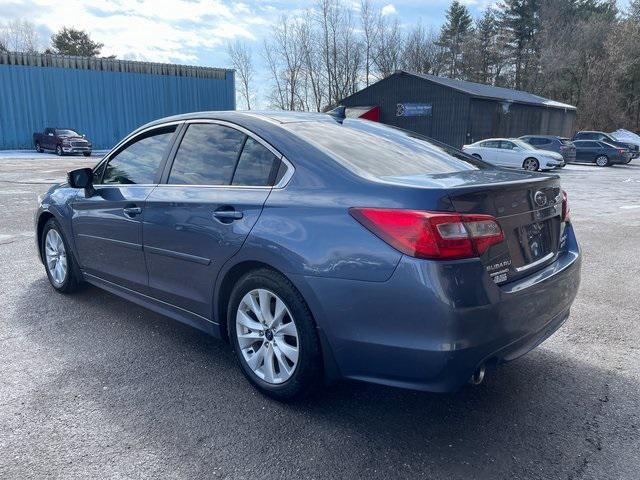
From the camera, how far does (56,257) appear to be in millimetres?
4879

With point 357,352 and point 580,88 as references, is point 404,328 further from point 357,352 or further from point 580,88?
point 580,88

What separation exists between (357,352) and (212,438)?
2.86ft

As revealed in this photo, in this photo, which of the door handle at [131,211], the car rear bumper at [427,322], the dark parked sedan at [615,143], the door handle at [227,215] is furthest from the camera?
the dark parked sedan at [615,143]

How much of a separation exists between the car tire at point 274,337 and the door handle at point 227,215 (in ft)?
1.11

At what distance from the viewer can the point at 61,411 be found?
9.36ft

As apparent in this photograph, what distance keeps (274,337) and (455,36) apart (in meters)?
67.5

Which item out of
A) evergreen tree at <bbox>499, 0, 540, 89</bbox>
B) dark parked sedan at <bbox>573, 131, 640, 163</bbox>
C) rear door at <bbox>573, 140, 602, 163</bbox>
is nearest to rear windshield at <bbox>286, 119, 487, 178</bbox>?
rear door at <bbox>573, 140, 602, 163</bbox>

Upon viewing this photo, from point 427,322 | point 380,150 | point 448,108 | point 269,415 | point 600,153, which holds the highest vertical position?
point 448,108

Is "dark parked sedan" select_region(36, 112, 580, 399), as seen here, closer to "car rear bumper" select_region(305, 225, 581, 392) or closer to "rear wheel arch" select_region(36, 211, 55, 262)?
"car rear bumper" select_region(305, 225, 581, 392)

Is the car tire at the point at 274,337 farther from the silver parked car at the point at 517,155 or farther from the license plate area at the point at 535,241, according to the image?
the silver parked car at the point at 517,155

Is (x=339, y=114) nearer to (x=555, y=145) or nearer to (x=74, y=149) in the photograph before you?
(x=555, y=145)

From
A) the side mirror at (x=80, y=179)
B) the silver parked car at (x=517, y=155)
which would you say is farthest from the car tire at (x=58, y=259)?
the silver parked car at (x=517, y=155)

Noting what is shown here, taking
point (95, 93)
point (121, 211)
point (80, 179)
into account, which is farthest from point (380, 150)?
point (95, 93)

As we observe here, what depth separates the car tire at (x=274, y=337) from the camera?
270 centimetres
